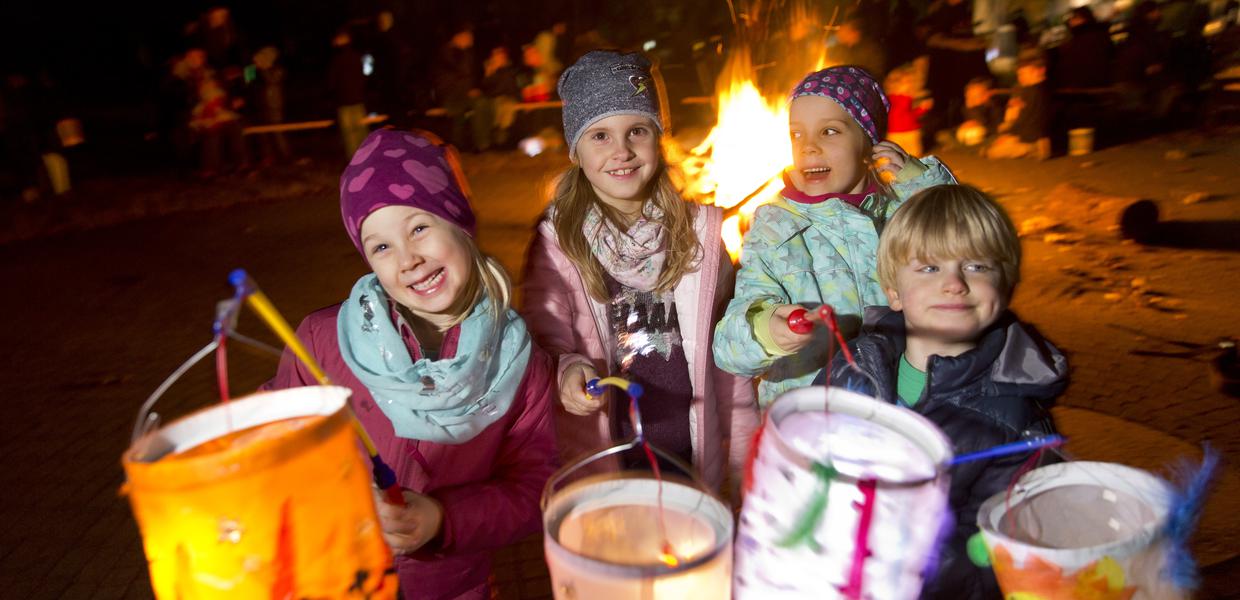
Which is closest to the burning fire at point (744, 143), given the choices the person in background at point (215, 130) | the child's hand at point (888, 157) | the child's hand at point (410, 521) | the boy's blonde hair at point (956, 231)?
the child's hand at point (888, 157)

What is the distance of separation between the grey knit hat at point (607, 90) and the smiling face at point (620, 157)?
3 centimetres

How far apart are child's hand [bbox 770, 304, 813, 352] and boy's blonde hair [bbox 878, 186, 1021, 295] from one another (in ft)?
1.04

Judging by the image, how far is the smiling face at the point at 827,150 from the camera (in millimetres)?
2768

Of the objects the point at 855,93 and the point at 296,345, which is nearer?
the point at 296,345

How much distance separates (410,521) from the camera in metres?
1.50

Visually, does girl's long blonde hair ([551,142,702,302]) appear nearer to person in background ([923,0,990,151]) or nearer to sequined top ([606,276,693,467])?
sequined top ([606,276,693,467])

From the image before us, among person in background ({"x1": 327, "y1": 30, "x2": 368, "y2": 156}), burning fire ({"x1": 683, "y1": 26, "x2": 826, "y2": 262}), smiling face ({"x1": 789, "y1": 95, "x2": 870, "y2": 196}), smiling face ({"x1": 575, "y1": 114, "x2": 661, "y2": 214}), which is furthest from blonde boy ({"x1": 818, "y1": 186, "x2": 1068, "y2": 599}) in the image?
person in background ({"x1": 327, "y1": 30, "x2": 368, "y2": 156})

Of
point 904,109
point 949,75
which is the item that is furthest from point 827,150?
point 949,75

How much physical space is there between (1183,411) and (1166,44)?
12.4 meters

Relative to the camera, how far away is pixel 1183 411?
15.9ft

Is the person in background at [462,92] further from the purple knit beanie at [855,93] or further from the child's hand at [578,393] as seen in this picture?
the child's hand at [578,393]

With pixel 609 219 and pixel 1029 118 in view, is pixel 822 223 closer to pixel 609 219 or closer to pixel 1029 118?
pixel 609 219

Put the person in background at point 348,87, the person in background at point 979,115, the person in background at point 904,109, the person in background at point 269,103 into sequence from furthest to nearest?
the person in background at point 269,103
the person in background at point 348,87
the person in background at point 979,115
the person in background at point 904,109

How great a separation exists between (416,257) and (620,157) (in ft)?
3.16
